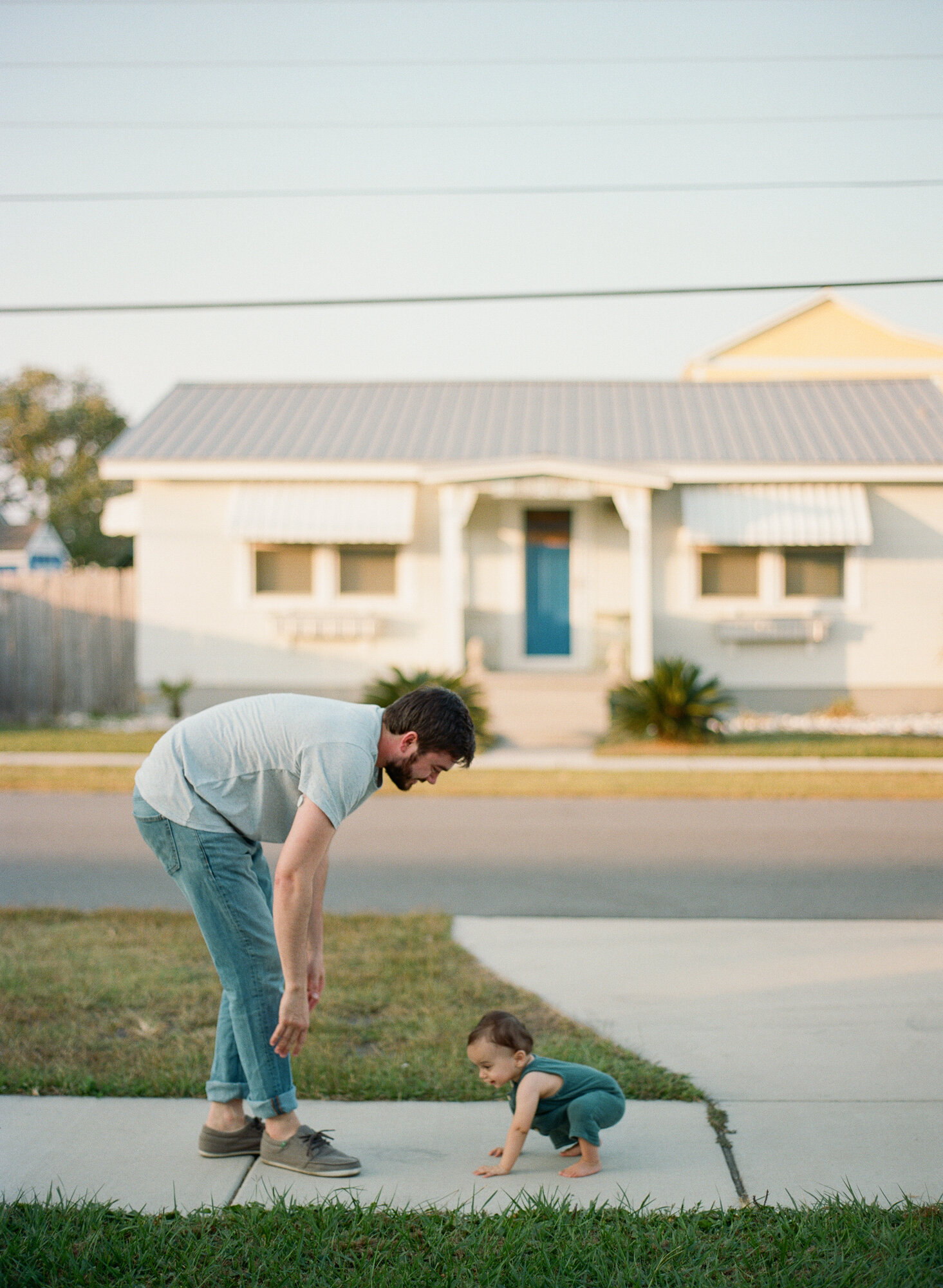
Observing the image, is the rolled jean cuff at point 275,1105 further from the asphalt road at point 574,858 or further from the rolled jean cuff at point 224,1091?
the asphalt road at point 574,858

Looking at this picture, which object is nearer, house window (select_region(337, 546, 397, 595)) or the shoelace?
the shoelace

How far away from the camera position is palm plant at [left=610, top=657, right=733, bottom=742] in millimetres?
14539

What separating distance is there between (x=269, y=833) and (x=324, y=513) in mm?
13888

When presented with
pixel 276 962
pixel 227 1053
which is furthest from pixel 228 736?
pixel 227 1053

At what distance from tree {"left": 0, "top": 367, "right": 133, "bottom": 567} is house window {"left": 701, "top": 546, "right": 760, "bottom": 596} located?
28.8m

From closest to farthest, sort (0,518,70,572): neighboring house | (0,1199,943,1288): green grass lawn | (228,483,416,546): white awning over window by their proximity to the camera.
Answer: (0,1199,943,1288): green grass lawn < (228,483,416,546): white awning over window < (0,518,70,572): neighboring house

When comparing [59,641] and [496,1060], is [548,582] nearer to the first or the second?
[59,641]

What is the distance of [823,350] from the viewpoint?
2878 cm

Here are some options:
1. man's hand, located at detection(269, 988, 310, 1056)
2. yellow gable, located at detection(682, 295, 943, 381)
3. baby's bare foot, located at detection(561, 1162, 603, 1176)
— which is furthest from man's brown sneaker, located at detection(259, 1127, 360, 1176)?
yellow gable, located at detection(682, 295, 943, 381)

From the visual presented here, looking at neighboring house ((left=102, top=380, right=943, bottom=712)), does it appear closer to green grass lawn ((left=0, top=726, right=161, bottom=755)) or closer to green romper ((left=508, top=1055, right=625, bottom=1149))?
green grass lawn ((left=0, top=726, right=161, bottom=755))

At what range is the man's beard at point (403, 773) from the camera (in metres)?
3.18

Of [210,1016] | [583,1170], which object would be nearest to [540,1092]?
[583,1170]

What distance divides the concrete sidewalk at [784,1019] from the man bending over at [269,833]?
1.43 metres

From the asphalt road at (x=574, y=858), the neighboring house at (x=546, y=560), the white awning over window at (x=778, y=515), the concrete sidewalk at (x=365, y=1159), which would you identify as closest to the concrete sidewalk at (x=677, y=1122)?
the concrete sidewalk at (x=365, y=1159)
